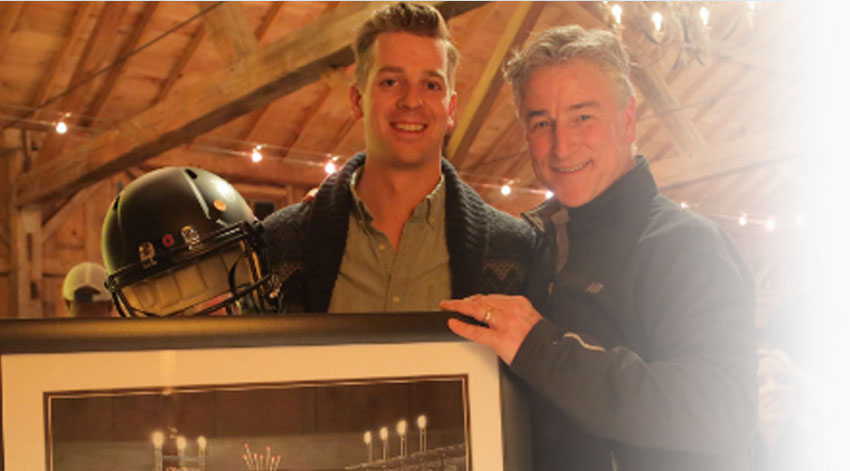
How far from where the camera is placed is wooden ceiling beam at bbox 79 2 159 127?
641 cm

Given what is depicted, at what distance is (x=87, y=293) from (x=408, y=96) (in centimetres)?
328

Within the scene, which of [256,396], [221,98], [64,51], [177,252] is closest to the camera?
[256,396]

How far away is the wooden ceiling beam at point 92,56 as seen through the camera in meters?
6.28

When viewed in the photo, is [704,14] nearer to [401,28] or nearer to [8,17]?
[401,28]

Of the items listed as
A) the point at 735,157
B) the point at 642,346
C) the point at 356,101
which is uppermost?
the point at 735,157

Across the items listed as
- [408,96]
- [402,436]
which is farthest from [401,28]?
[402,436]

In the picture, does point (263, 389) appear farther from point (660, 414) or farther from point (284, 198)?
point (284, 198)

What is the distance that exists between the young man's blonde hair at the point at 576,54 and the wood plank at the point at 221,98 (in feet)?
9.17

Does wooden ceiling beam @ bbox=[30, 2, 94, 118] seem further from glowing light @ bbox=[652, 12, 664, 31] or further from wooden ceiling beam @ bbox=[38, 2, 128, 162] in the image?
glowing light @ bbox=[652, 12, 664, 31]

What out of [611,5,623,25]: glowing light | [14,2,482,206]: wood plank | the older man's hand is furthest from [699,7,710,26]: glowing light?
the older man's hand

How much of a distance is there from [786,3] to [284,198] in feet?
17.4

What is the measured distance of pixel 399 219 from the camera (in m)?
1.65

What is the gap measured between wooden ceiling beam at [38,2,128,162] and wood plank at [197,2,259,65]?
1.55 metres

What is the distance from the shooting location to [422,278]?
1.58 metres
